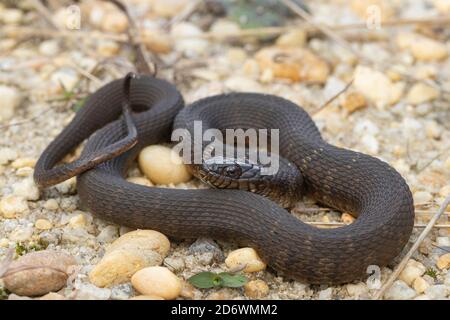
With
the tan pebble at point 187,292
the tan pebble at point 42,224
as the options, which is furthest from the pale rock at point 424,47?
the tan pebble at point 42,224

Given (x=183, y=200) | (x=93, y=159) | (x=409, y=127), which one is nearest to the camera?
(x=183, y=200)

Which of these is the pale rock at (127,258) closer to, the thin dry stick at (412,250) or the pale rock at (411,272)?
the thin dry stick at (412,250)

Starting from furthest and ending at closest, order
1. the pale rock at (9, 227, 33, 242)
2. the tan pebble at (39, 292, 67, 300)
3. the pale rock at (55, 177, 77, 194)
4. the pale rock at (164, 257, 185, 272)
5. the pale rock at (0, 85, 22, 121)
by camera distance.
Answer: the pale rock at (0, 85, 22, 121), the pale rock at (55, 177, 77, 194), the pale rock at (9, 227, 33, 242), the pale rock at (164, 257, 185, 272), the tan pebble at (39, 292, 67, 300)

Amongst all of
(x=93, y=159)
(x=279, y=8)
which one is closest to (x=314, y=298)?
(x=93, y=159)

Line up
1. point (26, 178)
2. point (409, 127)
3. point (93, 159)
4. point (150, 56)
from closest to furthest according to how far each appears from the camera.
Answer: point (93, 159) → point (26, 178) → point (409, 127) → point (150, 56)

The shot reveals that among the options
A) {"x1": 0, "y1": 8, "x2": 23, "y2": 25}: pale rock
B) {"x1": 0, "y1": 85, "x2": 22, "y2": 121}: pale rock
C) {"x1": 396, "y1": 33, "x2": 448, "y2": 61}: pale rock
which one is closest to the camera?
{"x1": 0, "y1": 85, "x2": 22, "y2": 121}: pale rock

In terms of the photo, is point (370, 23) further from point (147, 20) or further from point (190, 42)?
point (147, 20)

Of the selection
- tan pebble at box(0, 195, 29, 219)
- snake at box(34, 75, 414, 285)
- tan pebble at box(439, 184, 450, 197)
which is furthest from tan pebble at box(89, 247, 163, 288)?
tan pebble at box(439, 184, 450, 197)

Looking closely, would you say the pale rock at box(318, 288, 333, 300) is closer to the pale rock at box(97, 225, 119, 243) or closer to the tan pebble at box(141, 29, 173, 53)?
the pale rock at box(97, 225, 119, 243)
